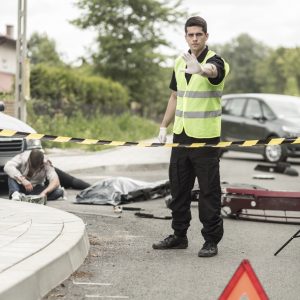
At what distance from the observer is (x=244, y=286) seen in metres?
4.00

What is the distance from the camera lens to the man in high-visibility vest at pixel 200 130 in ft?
23.4

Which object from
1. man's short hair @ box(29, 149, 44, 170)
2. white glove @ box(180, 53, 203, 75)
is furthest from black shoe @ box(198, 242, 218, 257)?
man's short hair @ box(29, 149, 44, 170)

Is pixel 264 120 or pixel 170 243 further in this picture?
pixel 264 120

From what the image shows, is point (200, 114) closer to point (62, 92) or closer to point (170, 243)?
point (170, 243)

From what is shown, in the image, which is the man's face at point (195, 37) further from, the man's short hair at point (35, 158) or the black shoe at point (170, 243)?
the man's short hair at point (35, 158)

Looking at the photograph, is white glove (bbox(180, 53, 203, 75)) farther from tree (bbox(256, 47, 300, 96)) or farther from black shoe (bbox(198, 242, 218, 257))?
tree (bbox(256, 47, 300, 96))

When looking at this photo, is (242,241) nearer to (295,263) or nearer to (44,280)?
(295,263)

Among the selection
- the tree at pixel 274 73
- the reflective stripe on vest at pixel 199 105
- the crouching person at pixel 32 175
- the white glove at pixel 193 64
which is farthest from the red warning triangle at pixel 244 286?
the tree at pixel 274 73

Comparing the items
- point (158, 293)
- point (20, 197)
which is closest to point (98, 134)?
point (20, 197)

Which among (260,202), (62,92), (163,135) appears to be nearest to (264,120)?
(62,92)

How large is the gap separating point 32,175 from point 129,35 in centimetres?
4147

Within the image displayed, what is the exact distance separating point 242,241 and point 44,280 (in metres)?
3.06

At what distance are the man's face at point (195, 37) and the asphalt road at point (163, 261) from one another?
5.84ft

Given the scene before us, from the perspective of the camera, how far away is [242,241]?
321 inches
